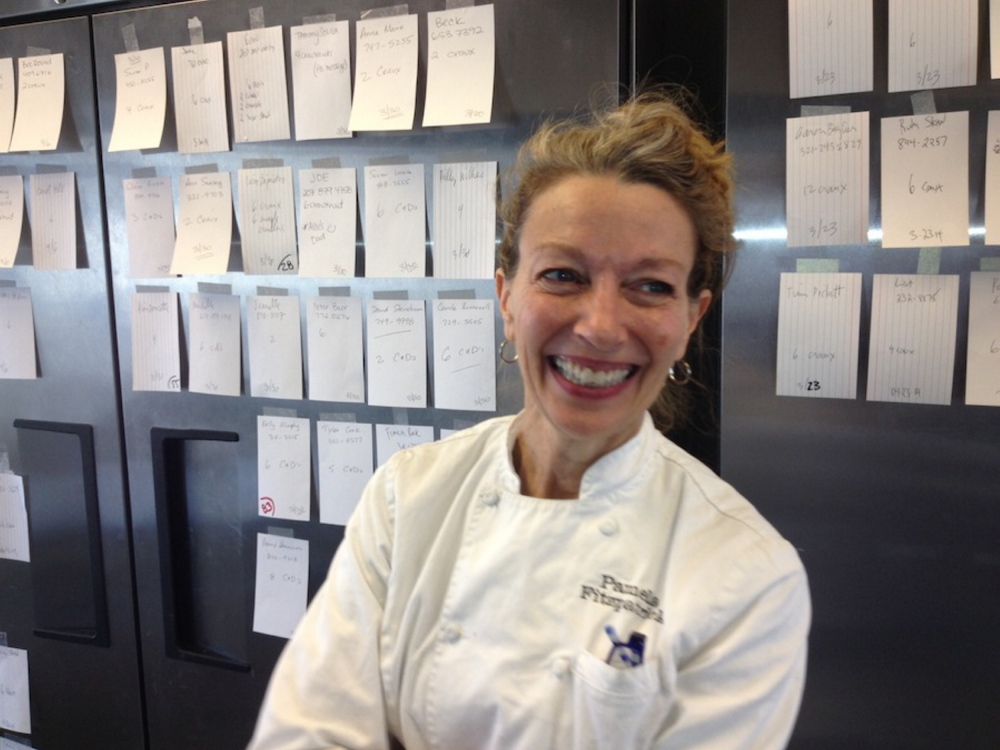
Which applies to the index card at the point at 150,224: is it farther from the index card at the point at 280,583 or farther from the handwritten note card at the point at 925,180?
the handwritten note card at the point at 925,180

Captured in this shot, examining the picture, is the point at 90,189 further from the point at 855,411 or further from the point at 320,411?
the point at 855,411

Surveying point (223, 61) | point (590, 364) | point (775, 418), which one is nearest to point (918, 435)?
point (775, 418)

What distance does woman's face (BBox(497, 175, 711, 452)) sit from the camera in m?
0.87

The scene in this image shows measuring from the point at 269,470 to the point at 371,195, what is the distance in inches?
20.3

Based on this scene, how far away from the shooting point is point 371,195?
1.22 meters

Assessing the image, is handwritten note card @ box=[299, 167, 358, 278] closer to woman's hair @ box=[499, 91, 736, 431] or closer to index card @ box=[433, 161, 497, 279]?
index card @ box=[433, 161, 497, 279]

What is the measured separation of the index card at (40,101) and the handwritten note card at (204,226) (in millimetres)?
285

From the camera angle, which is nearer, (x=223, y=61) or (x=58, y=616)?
(x=223, y=61)

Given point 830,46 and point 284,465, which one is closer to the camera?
point 830,46

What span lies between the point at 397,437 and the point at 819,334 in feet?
2.21

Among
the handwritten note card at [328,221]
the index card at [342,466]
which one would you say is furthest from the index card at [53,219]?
the index card at [342,466]

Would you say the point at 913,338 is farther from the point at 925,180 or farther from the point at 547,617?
the point at 547,617

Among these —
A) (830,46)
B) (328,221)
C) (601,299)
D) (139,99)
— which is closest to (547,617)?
(601,299)

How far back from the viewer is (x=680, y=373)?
3.76 ft
